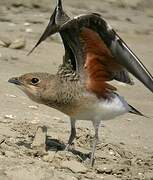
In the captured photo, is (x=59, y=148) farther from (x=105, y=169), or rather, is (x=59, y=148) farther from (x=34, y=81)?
(x=34, y=81)

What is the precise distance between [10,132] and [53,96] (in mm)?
1016

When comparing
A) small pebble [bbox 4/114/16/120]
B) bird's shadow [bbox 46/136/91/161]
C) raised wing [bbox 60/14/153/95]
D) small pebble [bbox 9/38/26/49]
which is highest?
raised wing [bbox 60/14/153/95]

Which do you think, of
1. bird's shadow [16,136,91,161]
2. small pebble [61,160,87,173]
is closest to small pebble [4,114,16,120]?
bird's shadow [16,136,91,161]

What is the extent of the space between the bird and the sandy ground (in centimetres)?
44

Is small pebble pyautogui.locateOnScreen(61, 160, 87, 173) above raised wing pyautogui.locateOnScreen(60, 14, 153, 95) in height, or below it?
below

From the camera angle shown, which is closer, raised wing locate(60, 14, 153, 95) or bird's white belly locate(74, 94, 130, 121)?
raised wing locate(60, 14, 153, 95)

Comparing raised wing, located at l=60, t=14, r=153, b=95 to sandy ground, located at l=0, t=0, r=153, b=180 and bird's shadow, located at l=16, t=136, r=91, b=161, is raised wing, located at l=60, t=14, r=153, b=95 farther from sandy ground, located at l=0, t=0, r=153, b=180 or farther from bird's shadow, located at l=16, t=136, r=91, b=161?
sandy ground, located at l=0, t=0, r=153, b=180

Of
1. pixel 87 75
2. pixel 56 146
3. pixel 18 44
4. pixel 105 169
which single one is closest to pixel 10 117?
pixel 56 146

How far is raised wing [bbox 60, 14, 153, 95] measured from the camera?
6.74 metres

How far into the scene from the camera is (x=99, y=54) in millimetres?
7223

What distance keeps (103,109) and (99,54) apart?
0.57 meters

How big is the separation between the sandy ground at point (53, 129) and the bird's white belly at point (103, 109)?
0.44 m

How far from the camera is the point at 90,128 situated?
8.84 m

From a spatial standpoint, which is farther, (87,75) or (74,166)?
(87,75)
